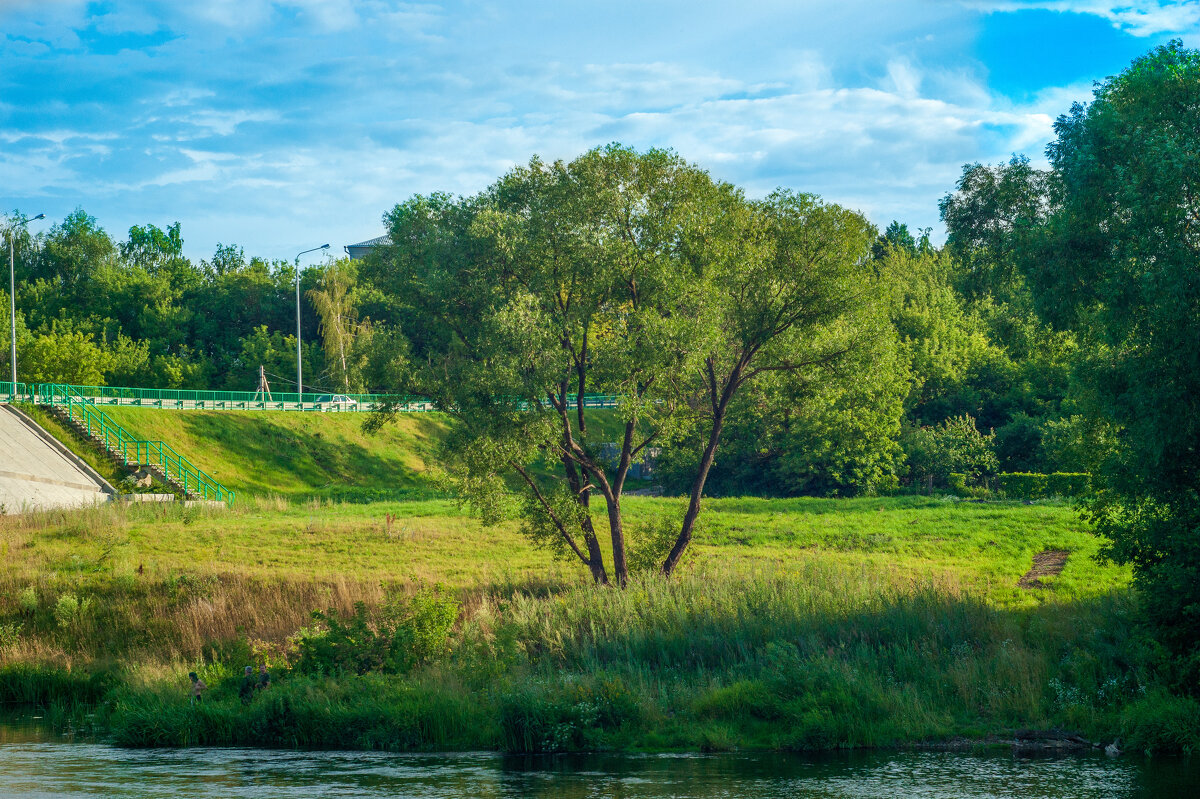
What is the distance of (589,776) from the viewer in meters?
16.2

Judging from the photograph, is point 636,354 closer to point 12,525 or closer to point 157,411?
point 12,525

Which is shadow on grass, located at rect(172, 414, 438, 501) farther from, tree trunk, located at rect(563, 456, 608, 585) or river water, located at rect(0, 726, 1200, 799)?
river water, located at rect(0, 726, 1200, 799)

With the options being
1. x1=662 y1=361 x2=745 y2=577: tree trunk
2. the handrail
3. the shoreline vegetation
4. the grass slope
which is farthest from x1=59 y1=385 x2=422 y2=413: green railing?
x1=662 y1=361 x2=745 y2=577: tree trunk

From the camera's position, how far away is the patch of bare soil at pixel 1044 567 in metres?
27.4

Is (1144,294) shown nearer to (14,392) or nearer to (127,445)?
(127,445)

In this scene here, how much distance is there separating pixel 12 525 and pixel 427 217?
18.7 m

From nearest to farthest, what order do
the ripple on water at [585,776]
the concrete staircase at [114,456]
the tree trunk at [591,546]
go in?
the ripple on water at [585,776]
the tree trunk at [591,546]
the concrete staircase at [114,456]

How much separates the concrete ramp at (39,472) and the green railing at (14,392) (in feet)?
5.15

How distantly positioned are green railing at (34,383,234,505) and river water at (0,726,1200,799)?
29407 millimetres

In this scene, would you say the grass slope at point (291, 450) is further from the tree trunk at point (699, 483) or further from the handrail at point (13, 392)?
the tree trunk at point (699, 483)

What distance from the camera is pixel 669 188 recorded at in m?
24.7

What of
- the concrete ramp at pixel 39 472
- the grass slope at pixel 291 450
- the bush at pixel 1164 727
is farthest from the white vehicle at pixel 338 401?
the bush at pixel 1164 727

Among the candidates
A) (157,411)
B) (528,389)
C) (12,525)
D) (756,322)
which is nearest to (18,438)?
(157,411)

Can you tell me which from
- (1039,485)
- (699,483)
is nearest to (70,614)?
(699,483)
